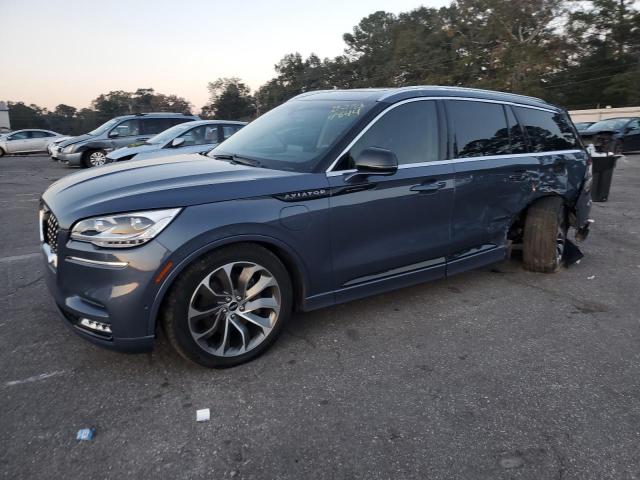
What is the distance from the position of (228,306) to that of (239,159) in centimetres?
125

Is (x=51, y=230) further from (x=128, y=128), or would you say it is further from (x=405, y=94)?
(x=128, y=128)

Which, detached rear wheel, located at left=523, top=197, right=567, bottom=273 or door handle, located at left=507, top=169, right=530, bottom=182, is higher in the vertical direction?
door handle, located at left=507, top=169, right=530, bottom=182

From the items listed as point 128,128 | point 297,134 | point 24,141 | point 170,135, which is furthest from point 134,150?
point 24,141

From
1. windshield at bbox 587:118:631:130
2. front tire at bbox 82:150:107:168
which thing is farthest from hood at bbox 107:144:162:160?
windshield at bbox 587:118:631:130

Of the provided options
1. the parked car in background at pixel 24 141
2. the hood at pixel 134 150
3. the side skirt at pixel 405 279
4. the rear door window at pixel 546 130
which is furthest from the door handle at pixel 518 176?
the parked car in background at pixel 24 141

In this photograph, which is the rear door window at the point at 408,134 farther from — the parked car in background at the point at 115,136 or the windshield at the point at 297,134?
the parked car in background at the point at 115,136

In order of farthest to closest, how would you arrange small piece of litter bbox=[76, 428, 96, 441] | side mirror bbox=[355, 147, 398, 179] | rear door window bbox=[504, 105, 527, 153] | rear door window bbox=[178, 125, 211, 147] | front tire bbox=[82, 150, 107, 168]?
front tire bbox=[82, 150, 107, 168] → rear door window bbox=[178, 125, 211, 147] → rear door window bbox=[504, 105, 527, 153] → side mirror bbox=[355, 147, 398, 179] → small piece of litter bbox=[76, 428, 96, 441]

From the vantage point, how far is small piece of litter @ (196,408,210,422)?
250cm

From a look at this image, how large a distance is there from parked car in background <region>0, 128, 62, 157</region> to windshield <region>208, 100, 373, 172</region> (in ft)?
75.4

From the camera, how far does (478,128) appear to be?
4.14 metres

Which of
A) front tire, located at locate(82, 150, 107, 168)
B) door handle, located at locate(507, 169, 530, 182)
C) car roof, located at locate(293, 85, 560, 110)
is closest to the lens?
car roof, located at locate(293, 85, 560, 110)

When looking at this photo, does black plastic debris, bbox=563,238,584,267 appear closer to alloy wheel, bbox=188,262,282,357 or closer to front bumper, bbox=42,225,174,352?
alloy wheel, bbox=188,262,282,357

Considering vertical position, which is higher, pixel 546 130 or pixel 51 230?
pixel 546 130

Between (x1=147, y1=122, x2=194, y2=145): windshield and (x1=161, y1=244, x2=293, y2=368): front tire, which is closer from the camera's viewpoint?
(x1=161, y1=244, x2=293, y2=368): front tire
